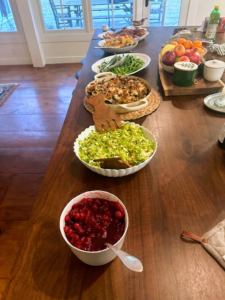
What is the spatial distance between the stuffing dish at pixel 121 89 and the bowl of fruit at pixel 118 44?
60cm

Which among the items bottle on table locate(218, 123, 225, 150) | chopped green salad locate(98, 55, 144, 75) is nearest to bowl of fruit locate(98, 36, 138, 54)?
chopped green salad locate(98, 55, 144, 75)

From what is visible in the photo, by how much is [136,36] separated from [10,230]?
5.88 ft

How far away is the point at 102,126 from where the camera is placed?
0.93 meters

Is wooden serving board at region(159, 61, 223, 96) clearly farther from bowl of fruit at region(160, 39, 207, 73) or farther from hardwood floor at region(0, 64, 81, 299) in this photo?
hardwood floor at region(0, 64, 81, 299)

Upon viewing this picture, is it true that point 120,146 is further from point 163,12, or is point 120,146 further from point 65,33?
point 65,33

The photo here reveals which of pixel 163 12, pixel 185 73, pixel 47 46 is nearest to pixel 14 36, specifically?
pixel 47 46

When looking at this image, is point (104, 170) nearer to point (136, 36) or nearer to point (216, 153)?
point (216, 153)

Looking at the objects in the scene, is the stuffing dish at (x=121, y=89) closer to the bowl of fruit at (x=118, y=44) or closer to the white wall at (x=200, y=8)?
the bowl of fruit at (x=118, y=44)

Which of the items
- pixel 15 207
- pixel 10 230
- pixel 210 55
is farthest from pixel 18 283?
pixel 210 55

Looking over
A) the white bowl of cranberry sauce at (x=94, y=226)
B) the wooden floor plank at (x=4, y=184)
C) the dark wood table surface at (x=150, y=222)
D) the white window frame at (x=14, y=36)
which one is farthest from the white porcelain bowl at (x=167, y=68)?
the white window frame at (x=14, y=36)

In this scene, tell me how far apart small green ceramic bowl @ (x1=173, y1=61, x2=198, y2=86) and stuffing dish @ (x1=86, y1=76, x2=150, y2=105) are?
0.64ft

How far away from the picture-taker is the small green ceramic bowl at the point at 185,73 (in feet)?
3.81

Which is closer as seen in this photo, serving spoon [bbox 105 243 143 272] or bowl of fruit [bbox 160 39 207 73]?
serving spoon [bbox 105 243 143 272]

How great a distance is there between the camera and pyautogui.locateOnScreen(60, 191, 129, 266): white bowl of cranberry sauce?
0.53 meters
